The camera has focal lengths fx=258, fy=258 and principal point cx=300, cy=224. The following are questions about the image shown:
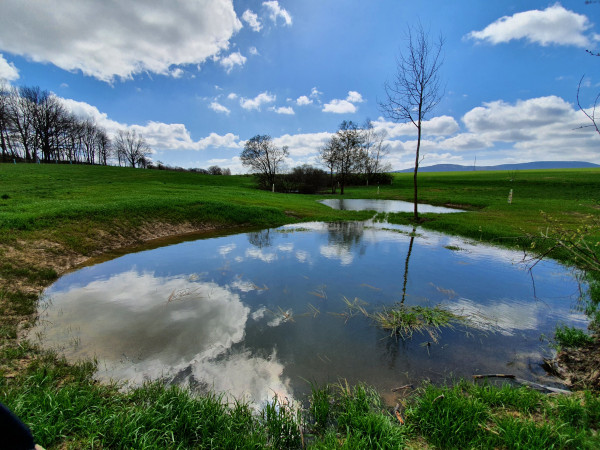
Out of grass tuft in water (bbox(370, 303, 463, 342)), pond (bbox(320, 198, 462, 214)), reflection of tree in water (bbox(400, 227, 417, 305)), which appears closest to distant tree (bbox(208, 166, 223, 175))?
pond (bbox(320, 198, 462, 214))

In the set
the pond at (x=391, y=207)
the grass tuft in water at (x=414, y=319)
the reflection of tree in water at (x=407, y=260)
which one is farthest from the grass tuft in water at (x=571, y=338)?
the pond at (x=391, y=207)

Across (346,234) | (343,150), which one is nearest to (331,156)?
(343,150)

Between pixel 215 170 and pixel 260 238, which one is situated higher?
pixel 215 170

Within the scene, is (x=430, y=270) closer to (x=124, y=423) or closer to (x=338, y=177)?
(x=124, y=423)

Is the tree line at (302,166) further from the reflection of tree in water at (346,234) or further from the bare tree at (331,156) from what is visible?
the reflection of tree in water at (346,234)

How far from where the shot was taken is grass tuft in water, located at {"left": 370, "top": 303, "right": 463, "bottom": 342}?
5.10 m

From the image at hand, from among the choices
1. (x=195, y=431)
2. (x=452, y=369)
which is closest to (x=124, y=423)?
(x=195, y=431)

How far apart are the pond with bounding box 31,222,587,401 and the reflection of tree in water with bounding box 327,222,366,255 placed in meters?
1.69

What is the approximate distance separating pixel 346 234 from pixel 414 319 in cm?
915

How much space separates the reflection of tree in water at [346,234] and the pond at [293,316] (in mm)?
1686

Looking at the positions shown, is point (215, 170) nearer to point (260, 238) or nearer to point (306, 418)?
point (260, 238)

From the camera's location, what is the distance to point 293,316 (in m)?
5.71

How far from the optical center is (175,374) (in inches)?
154

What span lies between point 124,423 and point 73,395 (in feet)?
3.26
